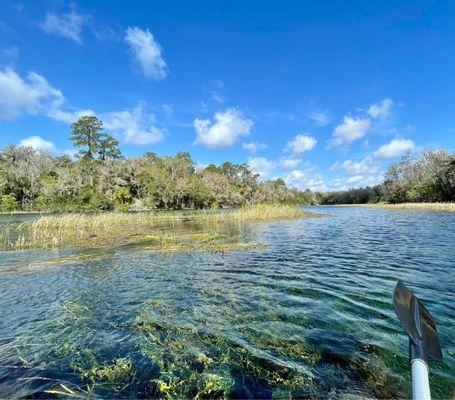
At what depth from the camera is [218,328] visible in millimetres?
4891

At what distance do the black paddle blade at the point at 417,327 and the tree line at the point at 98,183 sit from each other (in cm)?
4082

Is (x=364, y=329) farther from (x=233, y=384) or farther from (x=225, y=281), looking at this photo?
(x=225, y=281)

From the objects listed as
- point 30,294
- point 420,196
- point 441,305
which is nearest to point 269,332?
point 441,305

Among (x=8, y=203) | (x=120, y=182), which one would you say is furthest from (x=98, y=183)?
(x=8, y=203)

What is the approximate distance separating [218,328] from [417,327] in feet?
10.2

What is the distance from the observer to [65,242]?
15609 mm

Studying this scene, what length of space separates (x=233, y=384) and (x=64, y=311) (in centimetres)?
424

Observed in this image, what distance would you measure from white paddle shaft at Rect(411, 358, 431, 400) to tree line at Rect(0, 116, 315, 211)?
137 feet

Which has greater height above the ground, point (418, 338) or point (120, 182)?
point (120, 182)

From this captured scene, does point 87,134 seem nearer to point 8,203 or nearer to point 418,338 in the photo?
point 8,203

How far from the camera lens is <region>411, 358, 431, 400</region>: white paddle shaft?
1.95 metres

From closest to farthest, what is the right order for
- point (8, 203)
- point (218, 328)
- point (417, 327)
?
1. point (417, 327)
2. point (218, 328)
3. point (8, 203)

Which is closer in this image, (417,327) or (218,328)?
(417,327)

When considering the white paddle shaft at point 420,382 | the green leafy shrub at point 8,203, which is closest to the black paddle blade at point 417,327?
the white paddle shaft at point 420,382
